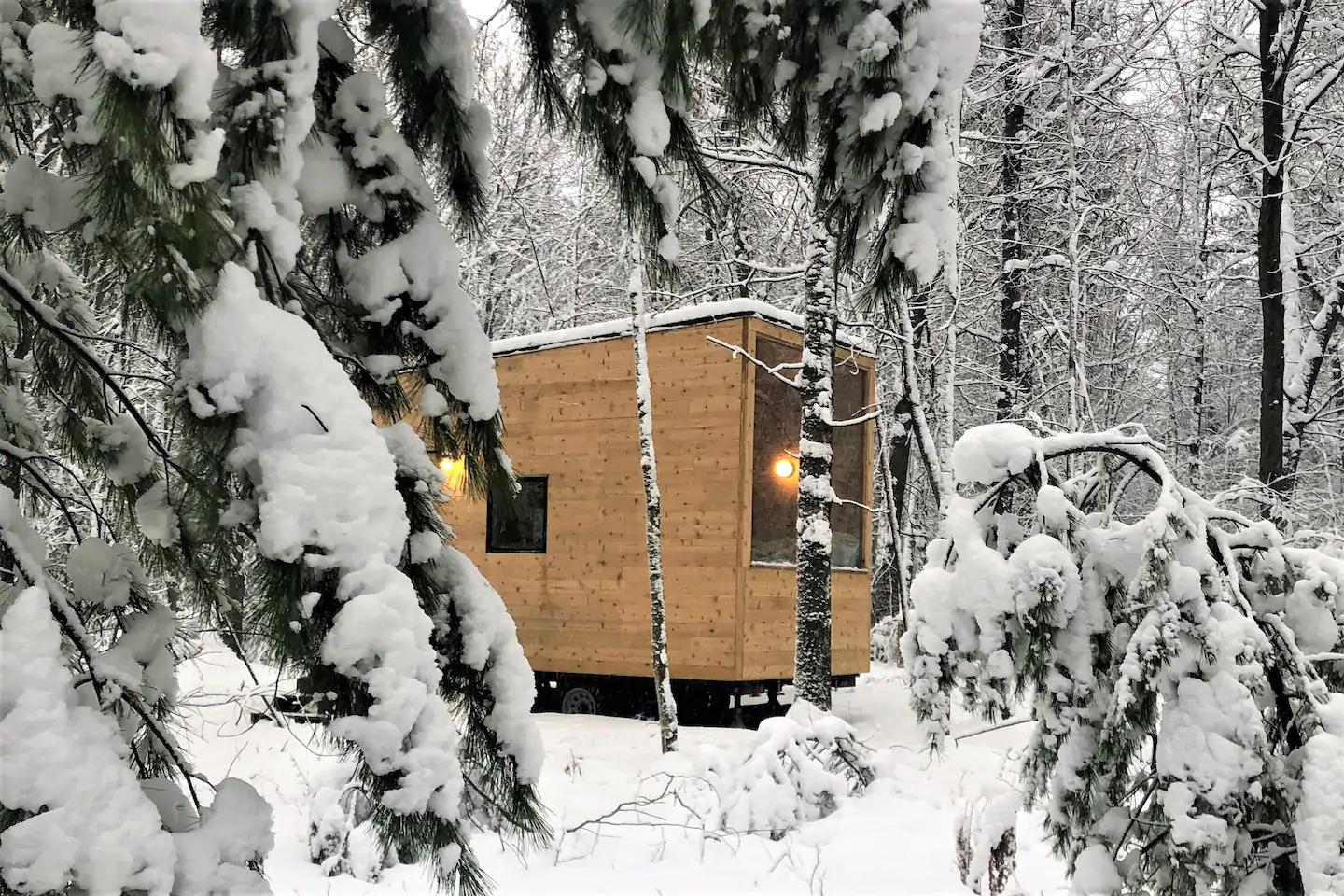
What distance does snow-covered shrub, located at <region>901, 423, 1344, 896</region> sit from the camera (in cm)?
207

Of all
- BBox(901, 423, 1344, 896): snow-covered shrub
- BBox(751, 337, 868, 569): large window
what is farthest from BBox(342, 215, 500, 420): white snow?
BBox(751, 337, 868, 569): large window

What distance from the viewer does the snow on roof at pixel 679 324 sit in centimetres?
892

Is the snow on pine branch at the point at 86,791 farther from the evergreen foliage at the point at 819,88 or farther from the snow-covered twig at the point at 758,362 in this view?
the snow-covered twig at the point at 758,362

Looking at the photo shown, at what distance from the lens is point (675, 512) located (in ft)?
30.1

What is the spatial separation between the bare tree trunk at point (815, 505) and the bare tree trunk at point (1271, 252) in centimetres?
435

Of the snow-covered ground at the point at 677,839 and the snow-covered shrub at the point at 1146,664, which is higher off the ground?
the snow-covered shrub at the point at 1146,664

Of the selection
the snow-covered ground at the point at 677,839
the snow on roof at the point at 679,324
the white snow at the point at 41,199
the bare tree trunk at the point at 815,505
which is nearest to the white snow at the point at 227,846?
the white snow at the point at 41,199

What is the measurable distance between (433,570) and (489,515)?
9035 mm

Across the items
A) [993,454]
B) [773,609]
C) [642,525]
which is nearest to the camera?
[993,454]

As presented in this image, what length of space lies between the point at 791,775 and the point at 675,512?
3.89 metres

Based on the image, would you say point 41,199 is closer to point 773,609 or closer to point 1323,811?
point 1323,811

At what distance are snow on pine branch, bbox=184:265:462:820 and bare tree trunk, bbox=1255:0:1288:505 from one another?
30.1ft

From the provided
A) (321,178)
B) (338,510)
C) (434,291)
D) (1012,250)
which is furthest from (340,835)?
(1012,250)

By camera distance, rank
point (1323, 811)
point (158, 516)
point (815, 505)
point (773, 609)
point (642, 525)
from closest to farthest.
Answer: point (158, 516) < point (1323, 811) < point (815, 505) < point (773, 609) < point (642, 525)
